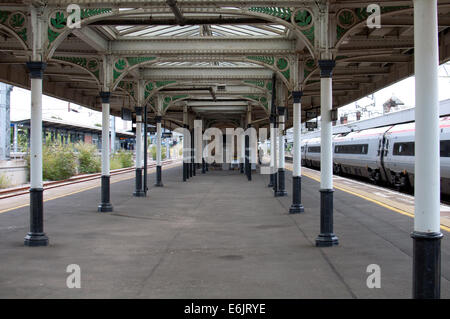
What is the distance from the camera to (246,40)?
581 inches

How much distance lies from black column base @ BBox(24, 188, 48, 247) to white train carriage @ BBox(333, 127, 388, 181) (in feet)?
61.4

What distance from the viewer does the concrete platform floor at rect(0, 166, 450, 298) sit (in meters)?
6.36

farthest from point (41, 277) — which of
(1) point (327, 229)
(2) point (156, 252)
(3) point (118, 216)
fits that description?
(3) point (118, 216)

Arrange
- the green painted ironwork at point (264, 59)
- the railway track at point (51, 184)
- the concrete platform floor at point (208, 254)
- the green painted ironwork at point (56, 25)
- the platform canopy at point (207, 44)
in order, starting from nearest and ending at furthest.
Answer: the concrete platform floor at point (208, 254), the platform canopy at point (207, 44), the green painted ironwork at point (56, 25), the green painted ironwork at point (264, 59), the railway track at point (51, 184)

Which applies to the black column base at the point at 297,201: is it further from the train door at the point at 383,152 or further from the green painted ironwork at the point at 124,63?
the train door at the point at 383,152

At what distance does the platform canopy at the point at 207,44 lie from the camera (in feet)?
32.0

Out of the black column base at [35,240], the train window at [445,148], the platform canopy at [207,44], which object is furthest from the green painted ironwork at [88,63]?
the train window at [445,148]

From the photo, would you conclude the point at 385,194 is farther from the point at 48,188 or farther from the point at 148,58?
the point at 48,188

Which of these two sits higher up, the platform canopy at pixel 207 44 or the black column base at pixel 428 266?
the platform canopy at pixel 207 44

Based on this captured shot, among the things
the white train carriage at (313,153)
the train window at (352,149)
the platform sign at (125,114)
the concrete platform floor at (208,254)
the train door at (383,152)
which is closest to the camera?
the concrete platform floor at (208,254)

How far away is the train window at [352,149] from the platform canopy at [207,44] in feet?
9.55

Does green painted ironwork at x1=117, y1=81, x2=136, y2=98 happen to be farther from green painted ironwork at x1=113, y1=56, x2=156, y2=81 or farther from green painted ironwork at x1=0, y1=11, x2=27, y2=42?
green painted ironwork at x1=0, y1=11, x2=27, y2=42

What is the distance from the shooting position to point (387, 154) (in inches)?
913

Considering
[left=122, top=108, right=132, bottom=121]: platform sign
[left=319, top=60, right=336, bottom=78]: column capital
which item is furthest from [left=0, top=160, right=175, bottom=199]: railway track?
[left=319, top=60, right=336, bottom=78]: column capital
